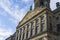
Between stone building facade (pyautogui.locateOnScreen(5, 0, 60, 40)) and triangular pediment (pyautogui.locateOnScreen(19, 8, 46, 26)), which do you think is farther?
triangular pediment (pyautogui.locateOnScreen(19, 8, 46, 26))

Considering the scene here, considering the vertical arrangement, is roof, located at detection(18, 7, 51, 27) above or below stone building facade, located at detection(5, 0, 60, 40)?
above

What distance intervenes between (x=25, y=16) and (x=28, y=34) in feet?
25.0

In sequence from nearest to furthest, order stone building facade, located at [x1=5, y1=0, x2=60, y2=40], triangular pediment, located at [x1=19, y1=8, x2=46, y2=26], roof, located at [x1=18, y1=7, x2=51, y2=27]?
stone building facade, located at [x1=5, y1=0, x2=60, y2=40] → roof, located at [x1=18, y1=7, x2=51, y2=27] → triangular pediment, located at [x1=19, y1=8, x2=46, y2=26]

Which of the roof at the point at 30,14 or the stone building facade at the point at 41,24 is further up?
the roof at the point at 30,14

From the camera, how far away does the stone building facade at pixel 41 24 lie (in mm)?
42428

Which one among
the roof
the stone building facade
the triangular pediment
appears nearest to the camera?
the stone building facade

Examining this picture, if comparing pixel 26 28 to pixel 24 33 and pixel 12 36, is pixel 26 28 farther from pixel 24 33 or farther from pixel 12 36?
pixel 12 36

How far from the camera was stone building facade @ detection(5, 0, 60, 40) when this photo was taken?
139 ft

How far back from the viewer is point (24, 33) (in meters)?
51.6

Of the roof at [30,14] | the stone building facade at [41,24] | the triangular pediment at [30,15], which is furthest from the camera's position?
the triangular pediment at [30,15]

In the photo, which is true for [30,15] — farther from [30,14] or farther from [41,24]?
[41,24]

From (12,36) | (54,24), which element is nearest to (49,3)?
(54,24)

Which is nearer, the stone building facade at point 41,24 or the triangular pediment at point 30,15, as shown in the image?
the stone building facade at point 41,24

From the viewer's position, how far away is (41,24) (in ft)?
147
